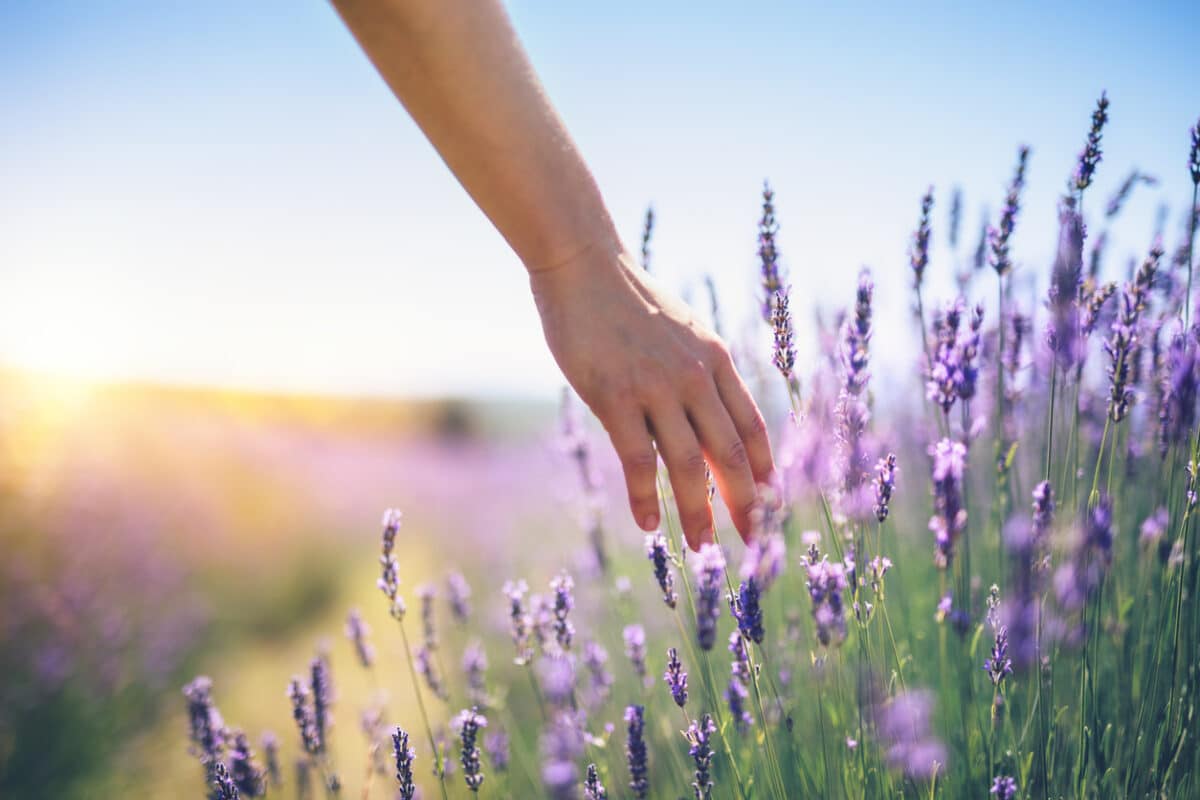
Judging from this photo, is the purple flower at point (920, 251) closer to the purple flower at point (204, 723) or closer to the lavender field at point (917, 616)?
the lavender field at point (917, 616)

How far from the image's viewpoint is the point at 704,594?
127cm

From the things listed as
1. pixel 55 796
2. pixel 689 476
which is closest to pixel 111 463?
pixel 55 796

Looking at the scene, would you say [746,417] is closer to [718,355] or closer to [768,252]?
[718,355]

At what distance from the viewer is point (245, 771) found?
4.85 feet

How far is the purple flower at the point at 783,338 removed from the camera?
121 cm

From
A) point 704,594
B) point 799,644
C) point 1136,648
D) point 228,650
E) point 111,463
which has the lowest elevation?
point 1136,648

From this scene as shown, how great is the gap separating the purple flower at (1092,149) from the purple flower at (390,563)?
1560 millimetres

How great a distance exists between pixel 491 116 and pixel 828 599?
93cm

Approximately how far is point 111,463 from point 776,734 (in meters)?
4.70

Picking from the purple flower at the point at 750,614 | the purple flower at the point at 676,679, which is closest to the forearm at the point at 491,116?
the purple flower at the point at 750,614

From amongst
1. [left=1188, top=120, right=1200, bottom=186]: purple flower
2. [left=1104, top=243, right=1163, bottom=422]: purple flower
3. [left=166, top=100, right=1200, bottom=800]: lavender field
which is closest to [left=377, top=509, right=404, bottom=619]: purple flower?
[left=166, top=100, right=1200, bottom=800]: lavender field

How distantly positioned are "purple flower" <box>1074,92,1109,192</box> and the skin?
3.12 feet

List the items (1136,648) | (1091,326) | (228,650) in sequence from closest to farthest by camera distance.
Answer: (1091,326) → (1136,648) → (228,650)

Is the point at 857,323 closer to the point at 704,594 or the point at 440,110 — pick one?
the point at 704,594
